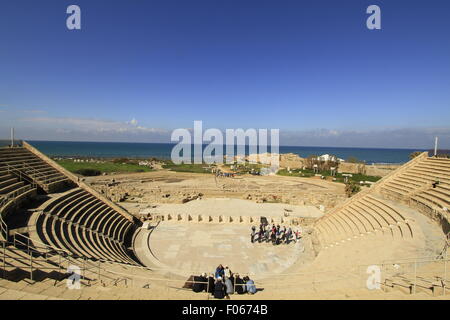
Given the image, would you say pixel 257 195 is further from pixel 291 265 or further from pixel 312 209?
pixel 291 265

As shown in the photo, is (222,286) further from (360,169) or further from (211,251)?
(360,169)

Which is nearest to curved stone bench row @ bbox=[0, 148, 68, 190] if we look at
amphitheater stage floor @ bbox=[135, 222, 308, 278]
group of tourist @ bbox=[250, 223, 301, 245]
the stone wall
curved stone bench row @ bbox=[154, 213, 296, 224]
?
amphitheater stage floor @ bbox=[135, 222, 308, 278]

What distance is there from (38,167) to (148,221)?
917 cm

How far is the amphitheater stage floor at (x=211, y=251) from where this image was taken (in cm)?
1263

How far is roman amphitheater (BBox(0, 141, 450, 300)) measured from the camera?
7004 millimetres

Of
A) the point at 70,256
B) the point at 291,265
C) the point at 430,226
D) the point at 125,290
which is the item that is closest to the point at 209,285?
the point at 125,290

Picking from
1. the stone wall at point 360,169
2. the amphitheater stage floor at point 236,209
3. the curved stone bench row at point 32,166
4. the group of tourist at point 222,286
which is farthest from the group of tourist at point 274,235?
the stone wall at point 360,169

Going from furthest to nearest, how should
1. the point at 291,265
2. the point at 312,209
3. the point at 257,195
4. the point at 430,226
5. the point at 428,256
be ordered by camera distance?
the point at 257,195 < the point at 312,209 < the point at 291,265 < the point at 430,226 < the point at 428,256

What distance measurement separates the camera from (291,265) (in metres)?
13.0

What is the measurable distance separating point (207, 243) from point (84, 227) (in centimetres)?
740

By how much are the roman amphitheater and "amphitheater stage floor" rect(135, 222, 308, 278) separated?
0.07 metres

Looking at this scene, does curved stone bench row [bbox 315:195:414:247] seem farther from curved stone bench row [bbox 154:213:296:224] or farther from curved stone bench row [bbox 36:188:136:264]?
curved stone bench row [bbox 36:188:136:264]

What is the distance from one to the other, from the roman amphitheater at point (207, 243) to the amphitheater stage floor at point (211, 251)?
2.7 inches

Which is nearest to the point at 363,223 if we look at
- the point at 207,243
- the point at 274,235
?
the point at 274,235
